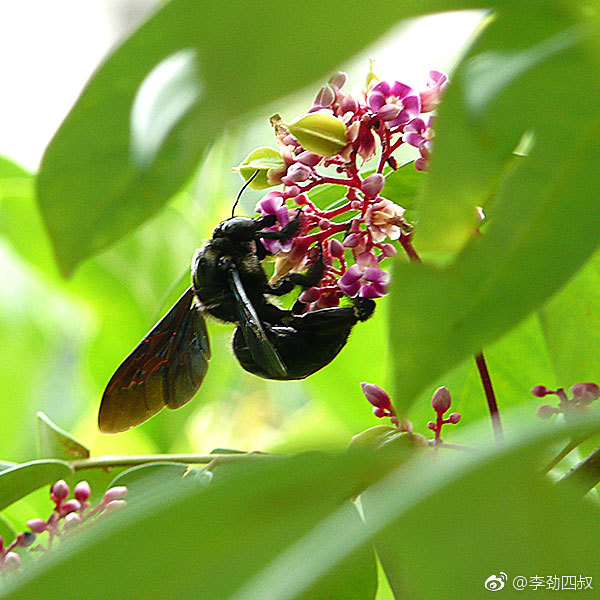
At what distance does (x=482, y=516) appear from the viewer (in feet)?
0.88

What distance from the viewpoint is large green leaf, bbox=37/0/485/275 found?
0.28 m

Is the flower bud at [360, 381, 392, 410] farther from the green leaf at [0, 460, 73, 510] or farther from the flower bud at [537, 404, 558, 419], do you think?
the green leaf at [0, 460, 73, 510]

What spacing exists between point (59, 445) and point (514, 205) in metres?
0.48

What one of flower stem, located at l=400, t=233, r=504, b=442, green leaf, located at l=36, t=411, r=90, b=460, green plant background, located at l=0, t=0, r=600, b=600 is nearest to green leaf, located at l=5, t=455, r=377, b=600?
green plant background, located at l=0, t=0, r=600, b=600

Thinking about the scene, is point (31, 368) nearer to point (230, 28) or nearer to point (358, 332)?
point (358, 332)

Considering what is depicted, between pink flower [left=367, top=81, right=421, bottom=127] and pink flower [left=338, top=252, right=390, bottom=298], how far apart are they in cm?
9

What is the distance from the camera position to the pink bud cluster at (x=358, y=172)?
51 cm

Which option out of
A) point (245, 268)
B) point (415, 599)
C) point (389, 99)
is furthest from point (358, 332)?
point (415, 599)

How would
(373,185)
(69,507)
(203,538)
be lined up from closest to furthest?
(203,538) → (373,185) → (69,507)

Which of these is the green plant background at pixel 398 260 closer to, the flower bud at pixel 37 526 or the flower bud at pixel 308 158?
the flower bud at pixel 308 158

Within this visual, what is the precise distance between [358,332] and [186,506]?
644mm

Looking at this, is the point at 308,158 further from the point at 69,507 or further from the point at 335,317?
the point at 69,507

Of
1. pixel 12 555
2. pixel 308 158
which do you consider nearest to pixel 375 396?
pixel 308 158

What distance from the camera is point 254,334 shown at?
555mm
